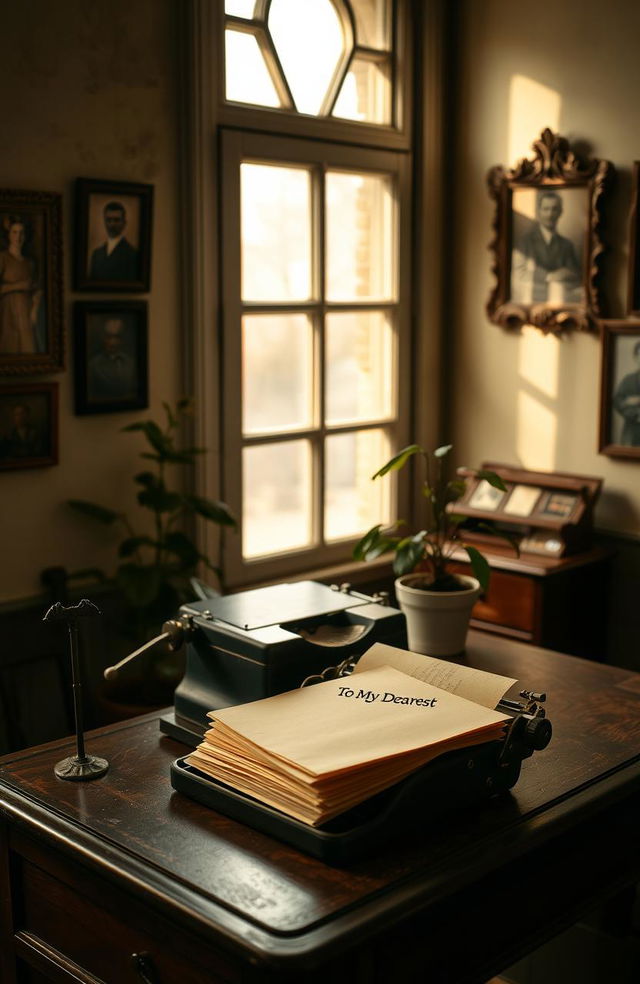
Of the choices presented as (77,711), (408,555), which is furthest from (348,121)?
(77,711)

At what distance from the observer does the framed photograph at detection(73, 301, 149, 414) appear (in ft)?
11.2

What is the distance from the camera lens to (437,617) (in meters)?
2.57

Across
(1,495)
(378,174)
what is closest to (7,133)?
(1,495)

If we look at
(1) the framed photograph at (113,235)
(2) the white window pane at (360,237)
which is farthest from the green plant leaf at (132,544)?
(2) the white window pane at (360,237)

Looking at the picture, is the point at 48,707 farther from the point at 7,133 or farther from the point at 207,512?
the point at 7,133

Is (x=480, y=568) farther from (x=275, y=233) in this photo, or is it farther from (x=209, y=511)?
(x=275, y=233)

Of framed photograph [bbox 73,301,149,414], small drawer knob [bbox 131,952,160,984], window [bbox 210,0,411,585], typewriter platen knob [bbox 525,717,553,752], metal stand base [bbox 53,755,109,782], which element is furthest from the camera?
window [bbox 210,0,411,585]

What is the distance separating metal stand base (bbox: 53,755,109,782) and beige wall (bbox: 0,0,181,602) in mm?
1531

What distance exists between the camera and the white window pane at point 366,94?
4150mm

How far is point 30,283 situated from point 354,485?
5.45ft

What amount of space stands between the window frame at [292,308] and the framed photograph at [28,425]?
2.27 ft

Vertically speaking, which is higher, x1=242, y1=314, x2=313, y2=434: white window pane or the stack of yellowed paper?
x1=242, y1=314, x2=313, y2=434: white window pane

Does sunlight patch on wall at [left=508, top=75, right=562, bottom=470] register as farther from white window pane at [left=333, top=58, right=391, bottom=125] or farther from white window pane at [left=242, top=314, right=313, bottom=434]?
white window pane at [left=242, top=314, right=313, bottom=434]

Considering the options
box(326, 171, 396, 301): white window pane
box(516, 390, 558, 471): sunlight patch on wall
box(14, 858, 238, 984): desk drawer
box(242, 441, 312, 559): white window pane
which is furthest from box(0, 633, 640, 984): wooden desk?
box(326, 171, 396, 301): white window pane
